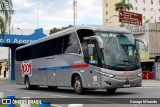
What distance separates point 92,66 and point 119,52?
4.66 feet

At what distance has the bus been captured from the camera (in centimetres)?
1831

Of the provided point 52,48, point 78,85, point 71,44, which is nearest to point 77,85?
point 78,85

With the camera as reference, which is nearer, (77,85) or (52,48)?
(77,85)

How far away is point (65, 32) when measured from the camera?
2125cm

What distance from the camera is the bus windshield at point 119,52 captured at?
1836 centimetres

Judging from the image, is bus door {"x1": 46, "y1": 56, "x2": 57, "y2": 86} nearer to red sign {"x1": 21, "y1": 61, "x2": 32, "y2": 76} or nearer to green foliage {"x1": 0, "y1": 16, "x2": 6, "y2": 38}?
red sign {"x1": 21, "y1": 61, "x2": 32, "y2": 76}

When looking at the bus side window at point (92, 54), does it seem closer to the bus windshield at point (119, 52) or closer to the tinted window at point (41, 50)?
the bus windshield at point (119, 52)

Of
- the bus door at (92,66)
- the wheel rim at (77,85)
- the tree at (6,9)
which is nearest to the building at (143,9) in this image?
the wheel rim at (77,85)

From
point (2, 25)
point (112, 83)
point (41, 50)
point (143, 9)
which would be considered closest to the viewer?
point (2, 25)

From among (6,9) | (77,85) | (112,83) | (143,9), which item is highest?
(143,9)

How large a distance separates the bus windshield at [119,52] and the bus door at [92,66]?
49 centimetres

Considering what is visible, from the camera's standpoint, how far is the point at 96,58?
1861 centimetres

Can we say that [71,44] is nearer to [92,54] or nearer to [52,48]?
[92,54]

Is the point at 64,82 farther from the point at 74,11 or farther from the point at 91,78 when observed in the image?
the point at 74,11
